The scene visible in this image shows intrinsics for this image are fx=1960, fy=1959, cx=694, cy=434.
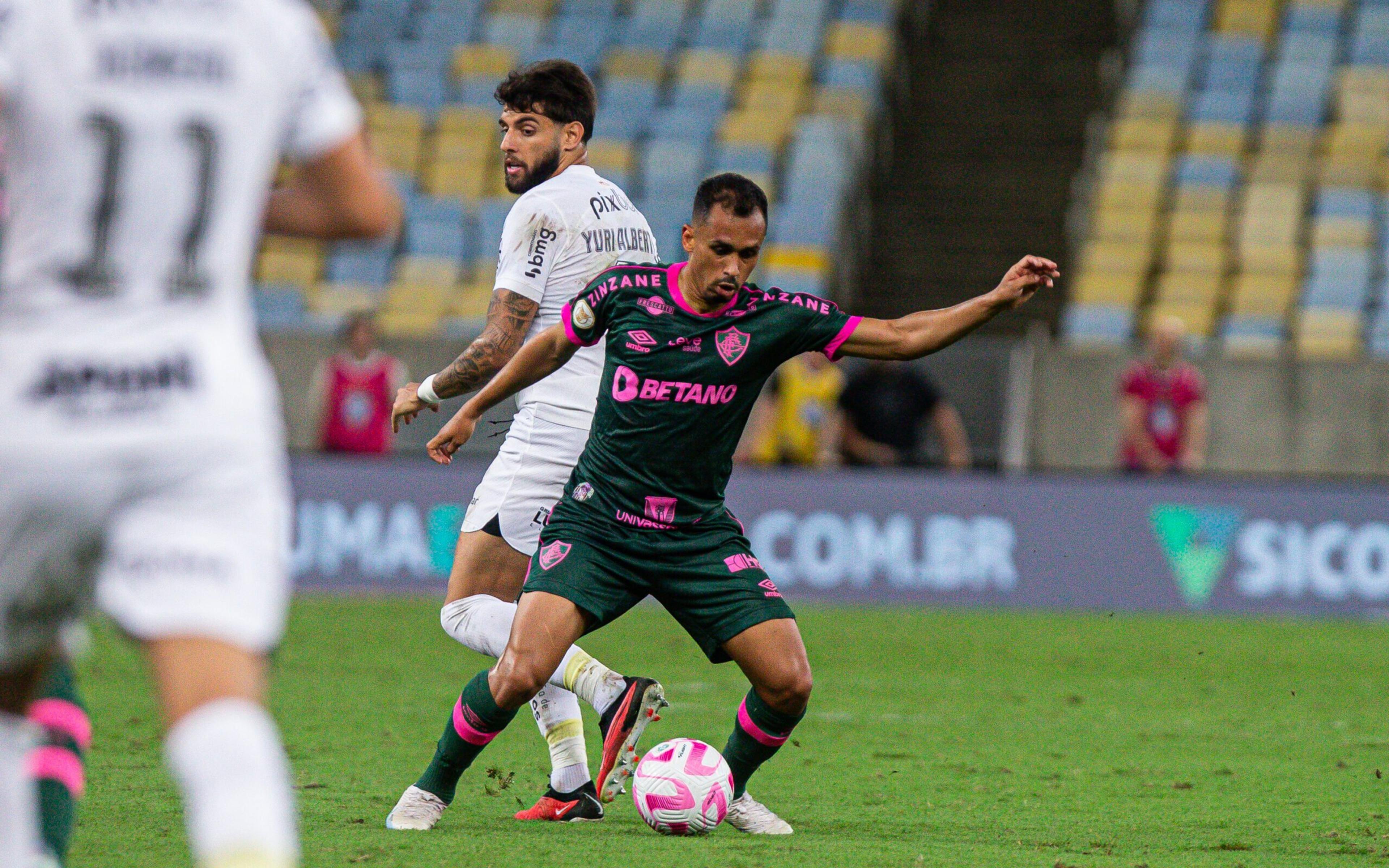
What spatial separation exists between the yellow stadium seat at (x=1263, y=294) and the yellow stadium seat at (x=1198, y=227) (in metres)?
0.62

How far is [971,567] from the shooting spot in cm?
1401

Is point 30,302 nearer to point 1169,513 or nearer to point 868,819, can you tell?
point 868,819

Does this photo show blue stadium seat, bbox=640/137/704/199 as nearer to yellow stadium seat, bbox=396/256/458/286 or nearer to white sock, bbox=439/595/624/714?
yellow stadium seat, bbox=396/256/458/286

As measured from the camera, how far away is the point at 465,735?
5492 mm

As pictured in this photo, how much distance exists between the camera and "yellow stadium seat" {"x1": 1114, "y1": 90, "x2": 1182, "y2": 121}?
19609mm

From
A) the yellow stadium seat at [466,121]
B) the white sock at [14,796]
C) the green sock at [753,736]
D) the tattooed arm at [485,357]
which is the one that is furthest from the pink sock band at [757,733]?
the yellow stadium seat at [466,121]

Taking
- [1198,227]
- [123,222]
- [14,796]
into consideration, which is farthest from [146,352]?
[1198,227]

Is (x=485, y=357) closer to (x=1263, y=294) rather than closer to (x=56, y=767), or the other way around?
(x=56, y=767)

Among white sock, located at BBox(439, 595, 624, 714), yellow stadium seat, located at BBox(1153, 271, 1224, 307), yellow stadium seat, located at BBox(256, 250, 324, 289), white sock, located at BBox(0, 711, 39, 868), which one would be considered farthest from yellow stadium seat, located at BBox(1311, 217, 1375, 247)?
white sock, located at BBox(0, 711, 39, 868)

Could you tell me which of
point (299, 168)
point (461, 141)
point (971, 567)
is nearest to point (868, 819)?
point (299, 168)

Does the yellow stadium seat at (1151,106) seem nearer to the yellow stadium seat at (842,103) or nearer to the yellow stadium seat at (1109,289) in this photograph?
the yellow stadium seat at (1109,289)

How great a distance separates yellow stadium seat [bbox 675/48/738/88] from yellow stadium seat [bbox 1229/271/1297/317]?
19.0 ft

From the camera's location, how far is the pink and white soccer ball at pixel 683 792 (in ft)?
18.2

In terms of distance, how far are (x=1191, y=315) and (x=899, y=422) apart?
415cm
